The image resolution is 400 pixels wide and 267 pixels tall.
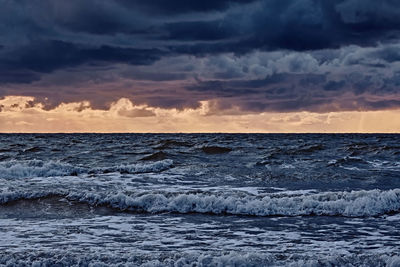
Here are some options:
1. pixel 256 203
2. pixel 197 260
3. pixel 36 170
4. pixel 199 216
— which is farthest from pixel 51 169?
pixel 197 260

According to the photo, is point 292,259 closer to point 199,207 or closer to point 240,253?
point 240,253

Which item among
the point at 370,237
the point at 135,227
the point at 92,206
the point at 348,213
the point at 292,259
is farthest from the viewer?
the point at 92,206

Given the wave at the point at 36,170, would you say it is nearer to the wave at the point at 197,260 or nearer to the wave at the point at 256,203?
the wave at the point at 256,203

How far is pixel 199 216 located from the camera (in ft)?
45.9

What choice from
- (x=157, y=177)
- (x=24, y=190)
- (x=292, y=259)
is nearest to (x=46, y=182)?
(x=24, y=190)

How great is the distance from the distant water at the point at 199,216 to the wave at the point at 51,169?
0.19 ft

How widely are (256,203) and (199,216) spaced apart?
73.8 inches

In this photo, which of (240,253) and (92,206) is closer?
(240,253)

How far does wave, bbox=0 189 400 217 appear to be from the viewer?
1431 cm

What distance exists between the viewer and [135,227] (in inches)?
491

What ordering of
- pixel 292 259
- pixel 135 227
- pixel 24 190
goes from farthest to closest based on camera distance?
1. pixel 24 190
2. pixel 135 227
3. pixel 292 259

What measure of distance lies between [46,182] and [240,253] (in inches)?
521

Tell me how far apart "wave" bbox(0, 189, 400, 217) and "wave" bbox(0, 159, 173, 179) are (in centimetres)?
741

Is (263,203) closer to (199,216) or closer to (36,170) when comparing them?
(199,216)
